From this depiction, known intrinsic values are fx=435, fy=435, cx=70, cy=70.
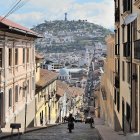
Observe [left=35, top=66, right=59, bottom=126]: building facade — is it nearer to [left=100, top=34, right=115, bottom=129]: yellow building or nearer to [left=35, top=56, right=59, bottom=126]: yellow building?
[left=35, top=56, right=59, bottom=126]: yellow building

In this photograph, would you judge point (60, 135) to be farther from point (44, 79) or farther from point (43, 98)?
point (44, 79)

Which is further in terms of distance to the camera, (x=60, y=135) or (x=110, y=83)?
(x=110, y=83)

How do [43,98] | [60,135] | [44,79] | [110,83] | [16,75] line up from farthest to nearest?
[44,79] → [43,98] → [110,83] → [16,75] → [60,135]

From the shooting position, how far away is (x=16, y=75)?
99.7 feet

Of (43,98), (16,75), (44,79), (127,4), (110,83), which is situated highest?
(127,4)

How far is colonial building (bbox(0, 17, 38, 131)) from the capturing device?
26.4 metres

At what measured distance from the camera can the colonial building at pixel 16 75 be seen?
26438mm

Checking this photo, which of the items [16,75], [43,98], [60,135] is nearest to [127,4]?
[60,135]

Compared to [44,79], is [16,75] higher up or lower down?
higher up

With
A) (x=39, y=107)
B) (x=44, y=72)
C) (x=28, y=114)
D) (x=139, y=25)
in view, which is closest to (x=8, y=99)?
(x=28, y=114)

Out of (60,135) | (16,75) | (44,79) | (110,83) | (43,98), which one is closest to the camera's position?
(60,135)

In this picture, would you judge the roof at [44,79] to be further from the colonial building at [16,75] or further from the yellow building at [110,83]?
the yellow building at [110,83]

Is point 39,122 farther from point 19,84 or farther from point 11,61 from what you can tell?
point 11,61

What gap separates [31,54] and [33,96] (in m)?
4.09
